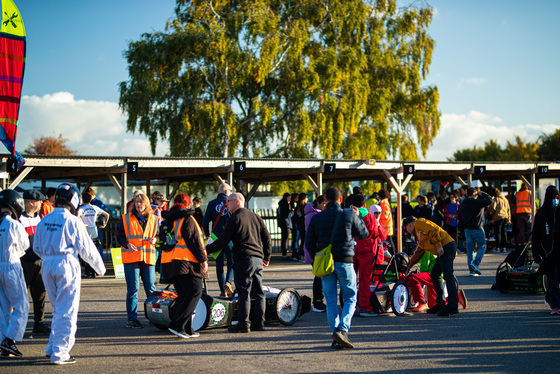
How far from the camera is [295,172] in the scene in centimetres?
1955

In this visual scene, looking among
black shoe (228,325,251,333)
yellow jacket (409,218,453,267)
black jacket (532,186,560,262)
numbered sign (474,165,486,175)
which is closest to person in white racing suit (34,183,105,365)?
black shoe (228,325,251,333)

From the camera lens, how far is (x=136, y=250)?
8.16 metres

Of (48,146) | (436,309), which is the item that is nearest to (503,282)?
(436,309)

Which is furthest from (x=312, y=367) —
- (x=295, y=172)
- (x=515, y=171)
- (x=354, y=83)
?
(x=354, y=83)

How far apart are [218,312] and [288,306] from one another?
1035 mm

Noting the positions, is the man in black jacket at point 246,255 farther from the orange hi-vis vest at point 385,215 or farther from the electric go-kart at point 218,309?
the orange hi-vis vest at point 385,215

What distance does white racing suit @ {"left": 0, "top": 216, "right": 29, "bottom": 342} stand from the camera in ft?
21.3

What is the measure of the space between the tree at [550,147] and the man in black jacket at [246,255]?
63484mm

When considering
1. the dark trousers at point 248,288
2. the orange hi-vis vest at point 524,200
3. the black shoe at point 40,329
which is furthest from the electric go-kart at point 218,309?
the orange hi-vis vest at point 524,200

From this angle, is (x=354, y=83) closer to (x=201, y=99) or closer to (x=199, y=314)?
(x=201, y=99)

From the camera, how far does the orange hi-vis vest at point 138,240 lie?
8.16 metres

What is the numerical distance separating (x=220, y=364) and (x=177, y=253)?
1.74 m

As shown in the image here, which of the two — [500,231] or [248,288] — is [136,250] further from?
[500,231]

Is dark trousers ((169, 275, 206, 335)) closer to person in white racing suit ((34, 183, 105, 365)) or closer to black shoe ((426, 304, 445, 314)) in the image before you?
person in white racing suit ((34, 183, 105, 365))
